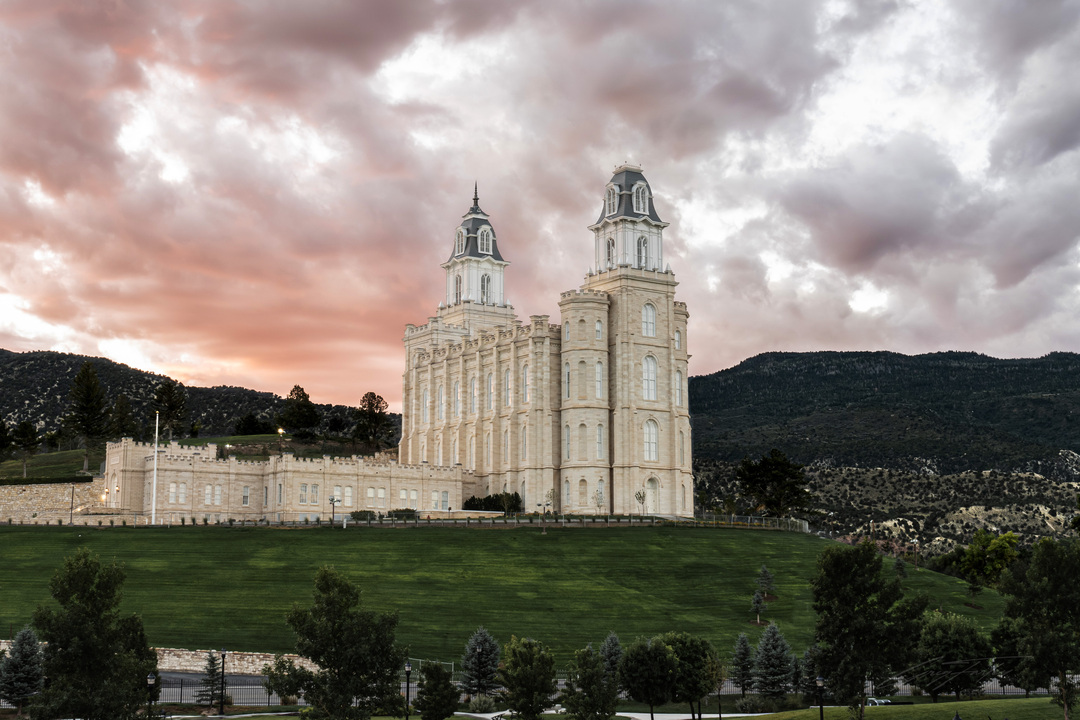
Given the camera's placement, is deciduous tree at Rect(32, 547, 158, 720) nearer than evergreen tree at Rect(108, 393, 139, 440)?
Yes

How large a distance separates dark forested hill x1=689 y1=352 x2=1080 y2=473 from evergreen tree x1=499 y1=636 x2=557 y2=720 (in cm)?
11514

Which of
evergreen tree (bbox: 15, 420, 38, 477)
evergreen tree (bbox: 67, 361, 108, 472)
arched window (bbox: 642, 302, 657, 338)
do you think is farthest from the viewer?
evergreen tree (bbox: 15, 420, 38, 477)

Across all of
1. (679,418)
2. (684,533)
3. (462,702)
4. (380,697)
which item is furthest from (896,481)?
(380,697)

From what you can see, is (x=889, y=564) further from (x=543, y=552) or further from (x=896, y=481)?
(x=896, y=481)

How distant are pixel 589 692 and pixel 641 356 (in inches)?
2351

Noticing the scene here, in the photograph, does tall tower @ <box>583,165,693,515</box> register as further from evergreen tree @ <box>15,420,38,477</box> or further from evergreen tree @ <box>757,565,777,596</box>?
evergreen tree @ <box>15,420,38,477</box>

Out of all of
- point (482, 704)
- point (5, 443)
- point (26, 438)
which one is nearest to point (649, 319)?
point (482, 704)

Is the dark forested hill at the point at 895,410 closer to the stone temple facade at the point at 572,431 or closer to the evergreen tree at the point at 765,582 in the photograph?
the stone temple facade at the point at 572,431

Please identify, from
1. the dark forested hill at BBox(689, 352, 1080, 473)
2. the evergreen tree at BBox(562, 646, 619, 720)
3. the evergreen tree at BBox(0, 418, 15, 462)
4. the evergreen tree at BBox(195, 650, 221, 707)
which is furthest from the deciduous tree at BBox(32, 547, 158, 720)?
the dark forested hill at BBox(689, 352, 1080, 473)

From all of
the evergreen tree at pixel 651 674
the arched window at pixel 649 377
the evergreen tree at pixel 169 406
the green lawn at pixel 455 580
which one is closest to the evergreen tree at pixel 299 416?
the evergreen tree at pixel 169 406

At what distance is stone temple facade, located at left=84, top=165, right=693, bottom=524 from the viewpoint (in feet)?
292

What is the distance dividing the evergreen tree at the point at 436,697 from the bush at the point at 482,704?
4.39m

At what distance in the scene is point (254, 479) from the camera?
8956 centimetres

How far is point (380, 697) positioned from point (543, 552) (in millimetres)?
34410
